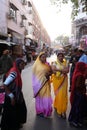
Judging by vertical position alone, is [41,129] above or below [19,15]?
below

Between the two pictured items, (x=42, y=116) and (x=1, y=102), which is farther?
(x=42, y=116)

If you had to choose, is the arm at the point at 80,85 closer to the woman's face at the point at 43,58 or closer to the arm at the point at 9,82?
the woman's face at the point at 43,58

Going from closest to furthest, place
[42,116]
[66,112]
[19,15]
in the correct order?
[42,116]
[66,112]
[19,15]

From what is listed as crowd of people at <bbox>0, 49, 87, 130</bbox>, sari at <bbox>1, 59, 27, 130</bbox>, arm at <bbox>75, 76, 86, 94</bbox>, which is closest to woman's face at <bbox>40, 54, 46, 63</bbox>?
crowd of people at <bbox>0, 49, 87, 130</bbox>

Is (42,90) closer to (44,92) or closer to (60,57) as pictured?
(44,92)

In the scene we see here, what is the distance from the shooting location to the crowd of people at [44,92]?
6242 mm

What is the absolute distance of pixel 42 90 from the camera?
8.01m

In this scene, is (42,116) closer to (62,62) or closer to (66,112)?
(66,112)

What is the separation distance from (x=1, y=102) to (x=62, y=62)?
2.09 m

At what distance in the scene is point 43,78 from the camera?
8.06 meters

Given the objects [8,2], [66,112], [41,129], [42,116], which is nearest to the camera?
[41,129]

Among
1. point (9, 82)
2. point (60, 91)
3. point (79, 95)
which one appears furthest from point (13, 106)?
point (60, 91)

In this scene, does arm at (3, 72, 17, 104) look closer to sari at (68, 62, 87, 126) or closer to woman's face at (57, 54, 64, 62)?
sari at (68, 62, 87, 126)

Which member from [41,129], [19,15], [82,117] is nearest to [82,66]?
[82,117]
